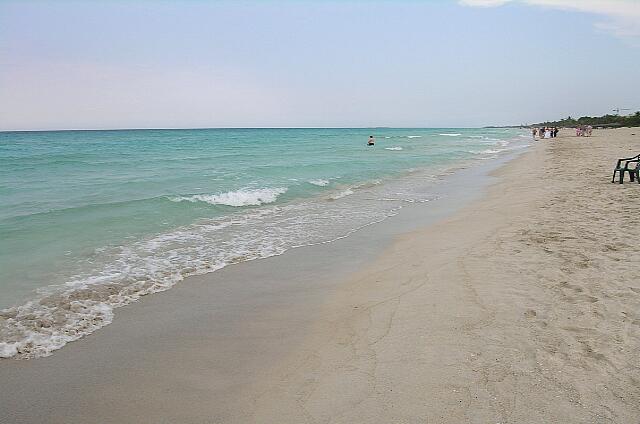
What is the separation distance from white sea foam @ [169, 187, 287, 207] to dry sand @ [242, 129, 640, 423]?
7.32 m

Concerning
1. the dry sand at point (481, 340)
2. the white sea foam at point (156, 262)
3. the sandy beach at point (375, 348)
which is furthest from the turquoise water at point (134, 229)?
the dry sand at point (481, 340)

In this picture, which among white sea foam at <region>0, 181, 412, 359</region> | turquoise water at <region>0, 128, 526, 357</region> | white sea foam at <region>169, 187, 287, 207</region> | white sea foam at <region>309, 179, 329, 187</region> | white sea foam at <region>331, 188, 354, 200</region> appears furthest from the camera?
white sea foam at <region>309, 179, 329, 187</region>

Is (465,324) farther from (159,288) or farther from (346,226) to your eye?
(346,226)

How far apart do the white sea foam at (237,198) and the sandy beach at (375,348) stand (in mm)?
6899

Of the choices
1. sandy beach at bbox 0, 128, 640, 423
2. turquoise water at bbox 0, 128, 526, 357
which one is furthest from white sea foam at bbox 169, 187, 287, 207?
sandy beach at bbox 0, 128, 640, 423

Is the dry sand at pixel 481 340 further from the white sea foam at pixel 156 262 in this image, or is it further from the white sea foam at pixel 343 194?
the white sea foam at pixel 343 194

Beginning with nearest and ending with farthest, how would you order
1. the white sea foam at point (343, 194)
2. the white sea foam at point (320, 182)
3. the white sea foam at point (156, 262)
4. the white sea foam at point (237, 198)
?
the white sea foam at point (156, 262)
the white sea foam at point (237, 198)
the white sea foam at point (343, 194)
the white sea foam at point (320, 182)

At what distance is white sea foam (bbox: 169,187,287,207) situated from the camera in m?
14.1

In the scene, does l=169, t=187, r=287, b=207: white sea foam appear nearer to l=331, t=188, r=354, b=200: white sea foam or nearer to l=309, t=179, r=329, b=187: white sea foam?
l=331, t=188, r=354, b=200: white sea foam

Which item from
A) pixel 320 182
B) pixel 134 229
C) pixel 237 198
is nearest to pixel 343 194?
pixel 320 182

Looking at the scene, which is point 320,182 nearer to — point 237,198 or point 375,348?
point 237,198

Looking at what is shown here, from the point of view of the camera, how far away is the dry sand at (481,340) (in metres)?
3.38

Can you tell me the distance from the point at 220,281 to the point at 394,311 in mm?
2898

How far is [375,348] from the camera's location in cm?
438
